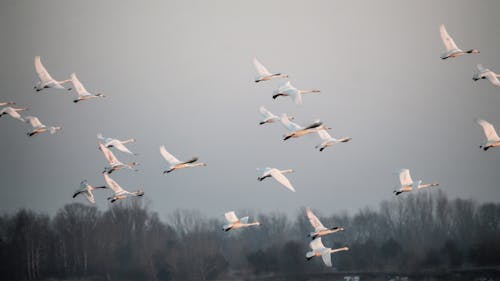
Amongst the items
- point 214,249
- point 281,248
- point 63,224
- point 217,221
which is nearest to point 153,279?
point 214,249

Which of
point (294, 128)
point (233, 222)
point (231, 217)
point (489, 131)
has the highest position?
point (294, 128)

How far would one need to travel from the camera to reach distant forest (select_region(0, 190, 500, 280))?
70.3 meters

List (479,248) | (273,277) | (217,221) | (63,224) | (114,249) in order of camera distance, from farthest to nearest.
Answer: (217,221) < (63,224) < (114,249) < (273,277) < (479,248)

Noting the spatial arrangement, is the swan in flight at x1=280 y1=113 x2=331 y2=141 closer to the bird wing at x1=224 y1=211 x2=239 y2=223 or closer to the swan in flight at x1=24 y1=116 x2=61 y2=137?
the bird wing at x1=224 y1=211 x2=239 y2=223

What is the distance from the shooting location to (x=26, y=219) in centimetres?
8738

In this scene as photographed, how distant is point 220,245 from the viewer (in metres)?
91.0

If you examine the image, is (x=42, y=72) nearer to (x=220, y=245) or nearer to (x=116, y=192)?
(x=116, y=192)

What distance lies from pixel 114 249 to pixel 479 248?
130ft

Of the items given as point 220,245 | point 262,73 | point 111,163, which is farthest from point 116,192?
point 220,245

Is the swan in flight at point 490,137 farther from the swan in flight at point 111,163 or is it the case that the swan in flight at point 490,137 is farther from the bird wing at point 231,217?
the swan in flight at point 111,163

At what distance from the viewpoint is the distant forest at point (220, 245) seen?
70.3m

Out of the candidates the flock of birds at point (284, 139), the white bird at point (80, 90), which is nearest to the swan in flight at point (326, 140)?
the flock of birds at point (284, 139)

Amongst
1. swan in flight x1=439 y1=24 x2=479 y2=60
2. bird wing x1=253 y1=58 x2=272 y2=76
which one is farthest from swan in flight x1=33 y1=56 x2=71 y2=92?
swan in flight x1=439 y1=24 x2=479 y2=60

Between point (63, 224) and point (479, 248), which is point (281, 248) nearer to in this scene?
point (479, 248)
